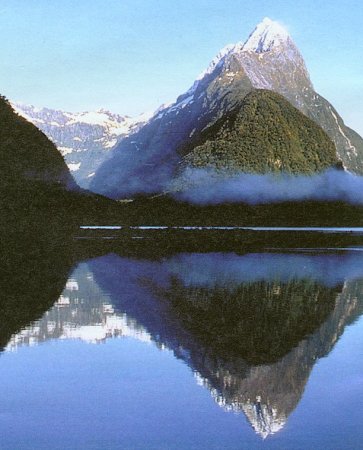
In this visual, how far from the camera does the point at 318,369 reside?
30.6 meters

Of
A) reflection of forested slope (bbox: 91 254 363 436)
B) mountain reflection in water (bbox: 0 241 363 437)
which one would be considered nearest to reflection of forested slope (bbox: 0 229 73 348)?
mountain reflection in water (bbox: 0 241 363 437)

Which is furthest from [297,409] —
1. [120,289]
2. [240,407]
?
[120,289]

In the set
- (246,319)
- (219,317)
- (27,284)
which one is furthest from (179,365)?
(27,284)

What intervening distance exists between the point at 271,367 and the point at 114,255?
7209 centimetres

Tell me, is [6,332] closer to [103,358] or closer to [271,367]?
[103,358]

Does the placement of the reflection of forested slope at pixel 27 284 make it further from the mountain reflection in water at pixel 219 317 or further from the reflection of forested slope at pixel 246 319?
the reflection of forested slope at pixel 246 319

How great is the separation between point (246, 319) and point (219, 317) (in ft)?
5.13

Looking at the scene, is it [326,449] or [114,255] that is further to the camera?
[114,255]

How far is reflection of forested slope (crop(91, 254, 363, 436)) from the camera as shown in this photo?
89.2 ft

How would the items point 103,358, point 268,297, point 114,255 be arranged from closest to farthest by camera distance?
1. point 103,358
2. point 268,297
3. point 114,255

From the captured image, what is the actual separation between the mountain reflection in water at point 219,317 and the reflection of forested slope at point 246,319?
55mm

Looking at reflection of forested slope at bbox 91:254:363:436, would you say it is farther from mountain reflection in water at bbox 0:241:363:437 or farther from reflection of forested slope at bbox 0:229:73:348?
reflection of forested slope at bbox 0:229:73:348

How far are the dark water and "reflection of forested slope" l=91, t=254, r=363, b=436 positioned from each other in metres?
0.10

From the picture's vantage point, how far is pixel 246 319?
141 feet
